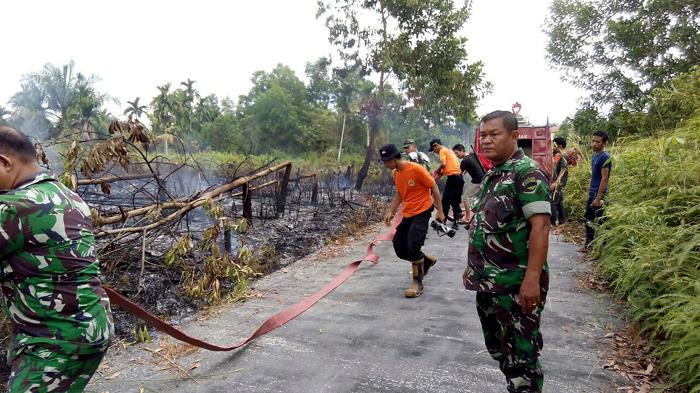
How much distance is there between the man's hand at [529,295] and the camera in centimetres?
190

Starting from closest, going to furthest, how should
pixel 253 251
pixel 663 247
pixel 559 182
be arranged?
pixel 663 247 < pixel 253 251 < pixel 559 182

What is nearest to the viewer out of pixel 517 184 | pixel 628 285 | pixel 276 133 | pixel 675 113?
pixel 517 184

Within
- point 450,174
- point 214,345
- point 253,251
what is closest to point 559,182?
point 450,174

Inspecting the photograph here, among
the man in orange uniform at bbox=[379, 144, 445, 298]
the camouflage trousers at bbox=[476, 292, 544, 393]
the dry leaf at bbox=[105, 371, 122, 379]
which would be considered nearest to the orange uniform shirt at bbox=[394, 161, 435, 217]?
the man in orange uniform at bbox=[379, 144, 445, 298]

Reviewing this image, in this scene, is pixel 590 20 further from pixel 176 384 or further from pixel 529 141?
pixel 176 384

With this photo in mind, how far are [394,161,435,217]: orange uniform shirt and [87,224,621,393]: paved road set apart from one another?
935 millimetres

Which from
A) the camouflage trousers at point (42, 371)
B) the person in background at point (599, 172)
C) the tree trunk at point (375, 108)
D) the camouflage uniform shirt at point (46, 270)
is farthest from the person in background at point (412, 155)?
the tree trunk at point (375, 108)

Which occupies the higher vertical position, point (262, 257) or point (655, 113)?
point (655, 113)

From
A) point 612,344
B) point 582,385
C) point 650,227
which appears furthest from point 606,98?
point 582,385

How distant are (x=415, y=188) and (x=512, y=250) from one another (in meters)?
2.48

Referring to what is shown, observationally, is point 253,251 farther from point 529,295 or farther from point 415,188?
point 529,295

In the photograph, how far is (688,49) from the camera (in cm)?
938

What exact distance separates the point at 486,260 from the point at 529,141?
1032 cm

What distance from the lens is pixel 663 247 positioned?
344 cm
